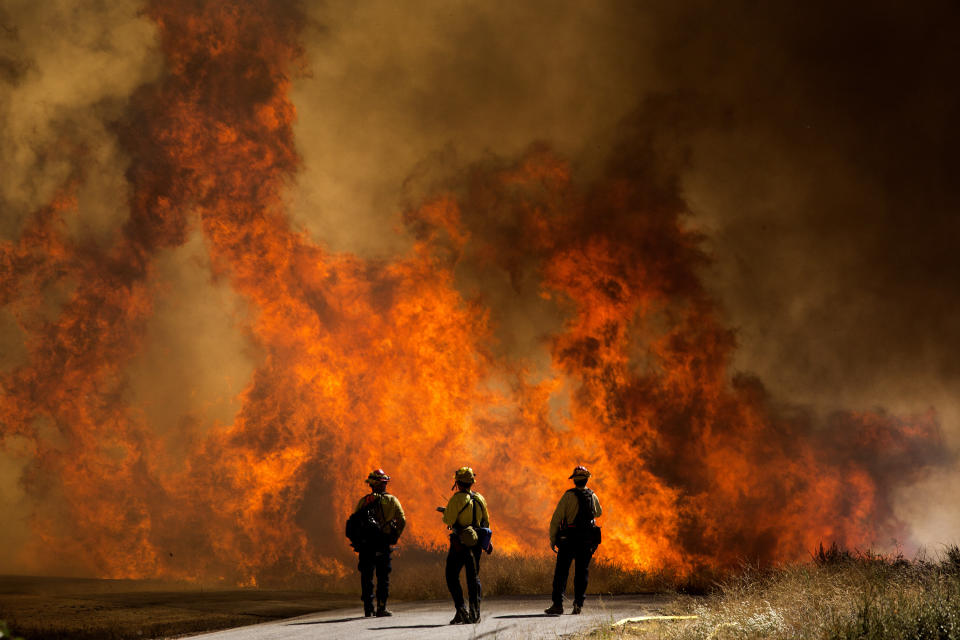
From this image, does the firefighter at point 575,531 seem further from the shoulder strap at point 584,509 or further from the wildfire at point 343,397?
the wildfire at point 343,397

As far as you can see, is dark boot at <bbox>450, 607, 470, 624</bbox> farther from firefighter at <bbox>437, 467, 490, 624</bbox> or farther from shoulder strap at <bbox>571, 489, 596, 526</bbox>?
shoulder strap at <bbox>571, 489, 596, 526</bbox>

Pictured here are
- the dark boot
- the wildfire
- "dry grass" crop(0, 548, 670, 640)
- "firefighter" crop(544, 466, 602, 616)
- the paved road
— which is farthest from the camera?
the wildfire

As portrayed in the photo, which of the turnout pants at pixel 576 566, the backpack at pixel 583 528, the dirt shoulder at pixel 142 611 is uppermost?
the backpack at pixel 583 528

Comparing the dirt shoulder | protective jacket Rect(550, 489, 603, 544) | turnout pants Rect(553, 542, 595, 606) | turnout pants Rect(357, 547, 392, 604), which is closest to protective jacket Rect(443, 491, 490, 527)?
protective jacket Rect(550, 489, 603, 544)

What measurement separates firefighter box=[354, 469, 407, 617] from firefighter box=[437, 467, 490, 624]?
1.92 meters

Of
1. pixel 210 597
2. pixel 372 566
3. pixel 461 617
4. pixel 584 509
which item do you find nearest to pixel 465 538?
pixel 461 617

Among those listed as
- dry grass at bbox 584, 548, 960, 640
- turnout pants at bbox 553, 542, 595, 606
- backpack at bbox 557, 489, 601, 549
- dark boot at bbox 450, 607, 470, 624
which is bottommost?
A: dark boot at bbox 450, 607, 470, 624

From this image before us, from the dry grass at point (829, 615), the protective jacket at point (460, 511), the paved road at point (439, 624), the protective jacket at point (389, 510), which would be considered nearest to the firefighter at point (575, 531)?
the paved road at point (439, 624)

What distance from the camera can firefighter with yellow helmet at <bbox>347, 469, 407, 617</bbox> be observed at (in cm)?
1539

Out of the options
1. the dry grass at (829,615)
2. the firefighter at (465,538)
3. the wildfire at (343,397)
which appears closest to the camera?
the dry grass at (829,615)

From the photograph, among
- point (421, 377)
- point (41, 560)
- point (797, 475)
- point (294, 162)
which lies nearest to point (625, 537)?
point (797, 475)

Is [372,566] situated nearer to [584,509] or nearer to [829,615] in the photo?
[584,509]

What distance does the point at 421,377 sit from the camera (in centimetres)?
3162

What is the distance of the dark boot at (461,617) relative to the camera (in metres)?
13.8
